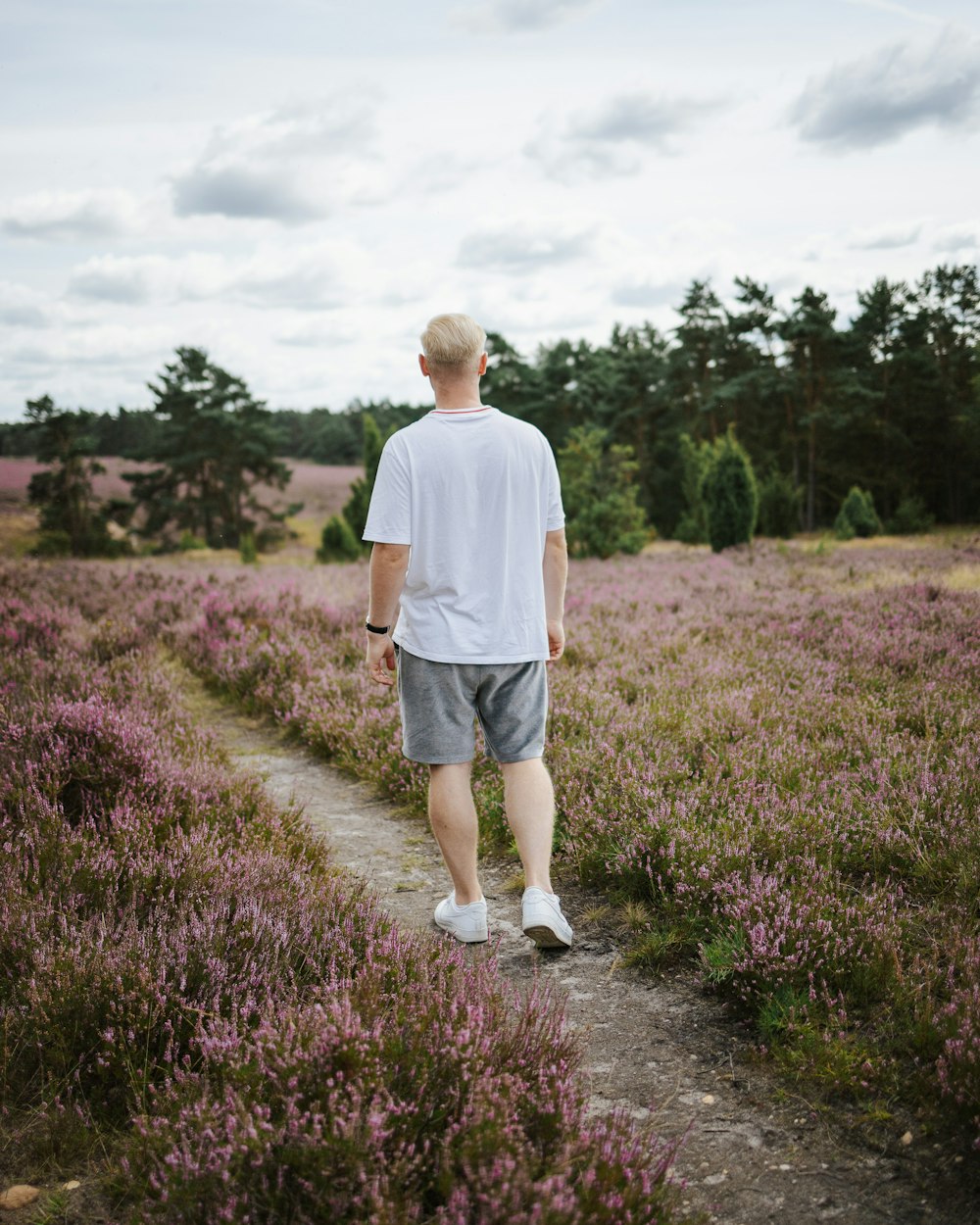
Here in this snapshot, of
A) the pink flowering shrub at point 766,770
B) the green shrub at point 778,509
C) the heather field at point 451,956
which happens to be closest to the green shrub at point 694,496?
the green shrub at point 778,509

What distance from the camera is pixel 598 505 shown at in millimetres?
25109

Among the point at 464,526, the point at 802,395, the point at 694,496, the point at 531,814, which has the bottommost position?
the point at 531,814

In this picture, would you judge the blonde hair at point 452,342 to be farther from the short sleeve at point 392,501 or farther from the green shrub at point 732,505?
the green shrub at point 732,505

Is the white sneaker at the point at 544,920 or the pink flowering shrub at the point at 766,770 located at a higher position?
the pink flowering shrub at the point at 766,770

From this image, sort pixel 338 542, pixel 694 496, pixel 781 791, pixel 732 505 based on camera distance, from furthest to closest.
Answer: pixel 694 496
pixel 338 542
pixel 732 505
pixel 781 791

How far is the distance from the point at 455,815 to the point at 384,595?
0.92m

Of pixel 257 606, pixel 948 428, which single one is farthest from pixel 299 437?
pixel 257 606

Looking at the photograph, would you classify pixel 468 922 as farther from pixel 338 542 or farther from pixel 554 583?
pixel 338 542

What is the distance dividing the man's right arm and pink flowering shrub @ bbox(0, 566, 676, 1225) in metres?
1.32

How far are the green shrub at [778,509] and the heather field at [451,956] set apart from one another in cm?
3538

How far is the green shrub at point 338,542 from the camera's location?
30406 mm

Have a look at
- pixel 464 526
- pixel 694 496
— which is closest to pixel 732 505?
pixel 694 496

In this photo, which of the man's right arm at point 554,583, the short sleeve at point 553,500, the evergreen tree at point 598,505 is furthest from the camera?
the evergreen tree at point 598,505

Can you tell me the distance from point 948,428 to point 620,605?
41.3 meters
